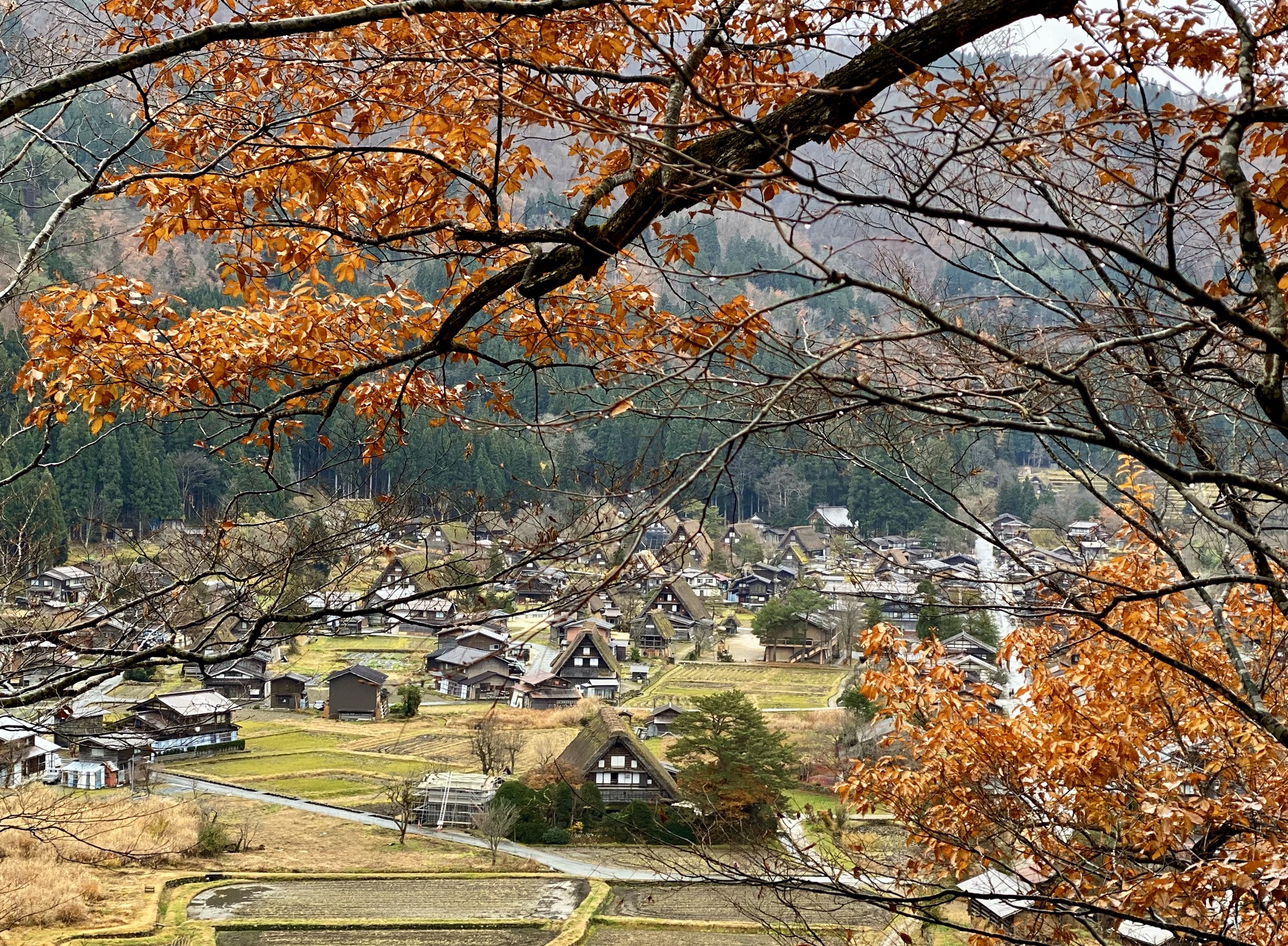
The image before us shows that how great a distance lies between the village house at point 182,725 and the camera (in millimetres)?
26225

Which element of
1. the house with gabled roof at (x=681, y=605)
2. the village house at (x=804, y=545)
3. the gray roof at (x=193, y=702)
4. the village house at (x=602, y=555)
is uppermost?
the village house at (x=602, y=555)

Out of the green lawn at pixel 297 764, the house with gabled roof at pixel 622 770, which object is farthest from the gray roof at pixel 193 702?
the house with gabled roof at pixel 622 770

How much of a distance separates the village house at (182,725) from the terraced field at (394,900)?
27.8ft

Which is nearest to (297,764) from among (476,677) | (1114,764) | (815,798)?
(476,677)

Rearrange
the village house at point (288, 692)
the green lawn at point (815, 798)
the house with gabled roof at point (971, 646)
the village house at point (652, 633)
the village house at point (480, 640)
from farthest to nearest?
the village house at point (652, 633) → the village house at point (480, 640) → the village house at point (288, 692) → the house with gabled roof at point (971, 646) → the green lawn at point (815, 798)

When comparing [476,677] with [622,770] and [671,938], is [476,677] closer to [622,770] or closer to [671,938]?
[622,770]

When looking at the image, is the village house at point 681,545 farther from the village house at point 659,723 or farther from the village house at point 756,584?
the village house at point 756,584

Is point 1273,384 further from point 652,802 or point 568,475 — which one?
point 652,802

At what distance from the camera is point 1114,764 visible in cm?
430

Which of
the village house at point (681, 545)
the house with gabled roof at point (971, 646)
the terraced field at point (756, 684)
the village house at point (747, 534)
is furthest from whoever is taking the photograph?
the village house at point (747, 534)

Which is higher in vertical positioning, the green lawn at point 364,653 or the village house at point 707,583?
the village house at point 707,583

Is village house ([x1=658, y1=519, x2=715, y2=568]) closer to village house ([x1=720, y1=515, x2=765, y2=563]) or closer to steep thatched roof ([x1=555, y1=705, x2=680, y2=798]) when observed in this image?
steep thatched roof ([x1=555, y1=705, x2=680, y2=798])

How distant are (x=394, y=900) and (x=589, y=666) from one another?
17577mm

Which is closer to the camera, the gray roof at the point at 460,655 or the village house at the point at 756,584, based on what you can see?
the gray roof at the point at 460,655
